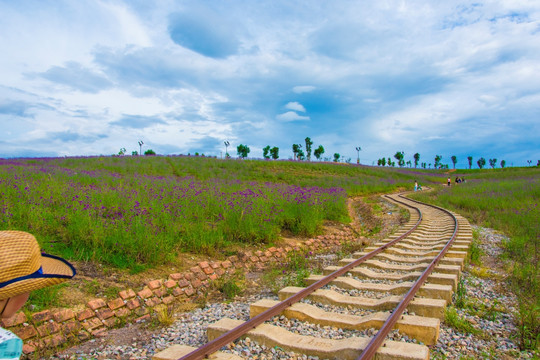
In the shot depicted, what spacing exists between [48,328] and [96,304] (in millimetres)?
696

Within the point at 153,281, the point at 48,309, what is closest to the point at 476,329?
the point at 153,281

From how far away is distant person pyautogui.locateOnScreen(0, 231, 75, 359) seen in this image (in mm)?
1746

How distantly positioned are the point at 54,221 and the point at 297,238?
621 cm

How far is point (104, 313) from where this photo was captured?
4984 millimetres

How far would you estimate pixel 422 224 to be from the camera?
14039mm

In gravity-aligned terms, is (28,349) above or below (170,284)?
below

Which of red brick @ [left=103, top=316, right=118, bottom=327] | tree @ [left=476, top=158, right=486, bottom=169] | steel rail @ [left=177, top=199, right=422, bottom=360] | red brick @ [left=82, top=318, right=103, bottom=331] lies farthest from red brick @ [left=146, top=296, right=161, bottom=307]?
tree @ [left=476, top=158, right=486, bottom=169]

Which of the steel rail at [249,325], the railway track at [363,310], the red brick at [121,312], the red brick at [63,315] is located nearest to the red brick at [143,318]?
the red brick at [121,312]

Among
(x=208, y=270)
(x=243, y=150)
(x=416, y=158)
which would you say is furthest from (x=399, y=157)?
(x=208, y=270)

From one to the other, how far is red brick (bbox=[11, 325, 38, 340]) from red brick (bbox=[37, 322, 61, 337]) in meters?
0.05

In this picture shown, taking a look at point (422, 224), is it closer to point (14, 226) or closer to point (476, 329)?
point (476, 329)

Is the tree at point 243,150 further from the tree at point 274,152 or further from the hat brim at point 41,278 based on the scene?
the hat brim at point 41,278

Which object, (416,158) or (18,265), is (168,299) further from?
(416,158)

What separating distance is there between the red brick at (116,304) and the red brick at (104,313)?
0.26 ft
